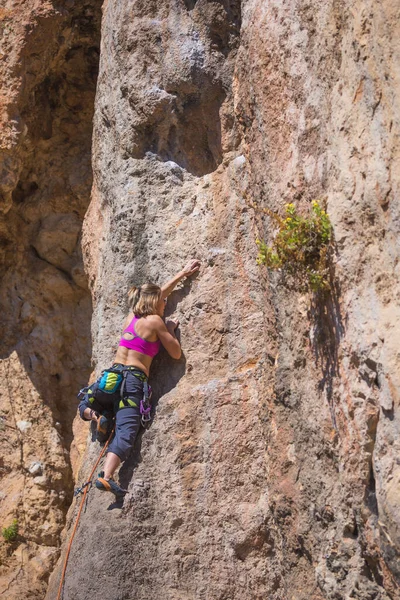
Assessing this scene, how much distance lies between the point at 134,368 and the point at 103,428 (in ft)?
1.85

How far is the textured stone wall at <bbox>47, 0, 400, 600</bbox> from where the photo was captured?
13.4ft

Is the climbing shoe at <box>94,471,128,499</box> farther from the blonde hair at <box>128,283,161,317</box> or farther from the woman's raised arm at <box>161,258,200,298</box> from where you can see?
the woman's raised arm at <box>161,258,200,298</box>

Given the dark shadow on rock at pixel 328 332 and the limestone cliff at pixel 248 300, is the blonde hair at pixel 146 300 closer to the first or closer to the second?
the limestone cliff at pixel 248 300

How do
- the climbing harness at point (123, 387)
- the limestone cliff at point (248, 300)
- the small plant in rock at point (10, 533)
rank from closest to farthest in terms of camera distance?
the limestone cliff at point (248, 300) → the climbing harness at point (123, 387) → the small plant in rock at point (10, 533)

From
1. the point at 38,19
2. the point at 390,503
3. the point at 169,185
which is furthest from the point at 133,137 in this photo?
the point at 390,503

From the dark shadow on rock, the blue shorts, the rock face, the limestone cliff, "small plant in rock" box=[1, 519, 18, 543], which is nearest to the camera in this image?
the limestone cliff

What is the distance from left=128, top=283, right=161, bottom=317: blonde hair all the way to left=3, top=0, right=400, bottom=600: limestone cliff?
202 millimetres

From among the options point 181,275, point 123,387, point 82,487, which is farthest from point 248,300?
point 82,487

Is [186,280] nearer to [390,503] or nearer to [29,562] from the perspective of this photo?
[390,503]

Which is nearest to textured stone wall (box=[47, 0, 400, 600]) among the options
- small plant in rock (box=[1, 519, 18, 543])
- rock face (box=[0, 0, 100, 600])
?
rock face (box=[0, 0, 100, 600])

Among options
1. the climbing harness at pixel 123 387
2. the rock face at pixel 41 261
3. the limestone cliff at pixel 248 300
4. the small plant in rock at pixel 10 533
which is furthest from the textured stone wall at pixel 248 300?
the small plant in rock at pixel 10 533

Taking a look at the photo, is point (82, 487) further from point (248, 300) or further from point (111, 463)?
point (248, 300)

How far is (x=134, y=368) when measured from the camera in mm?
6133

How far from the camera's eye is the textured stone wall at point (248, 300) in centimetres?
408
